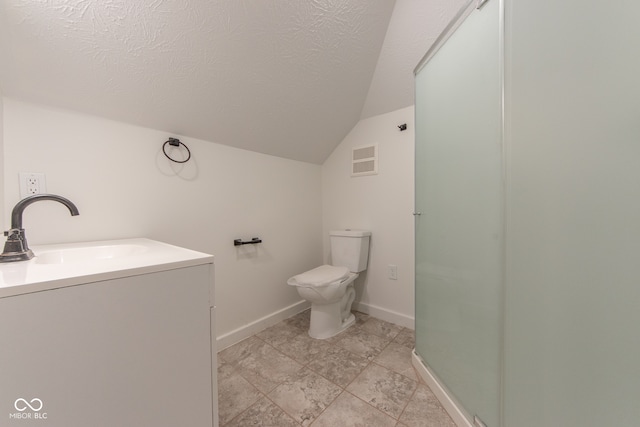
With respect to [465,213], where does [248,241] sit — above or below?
below

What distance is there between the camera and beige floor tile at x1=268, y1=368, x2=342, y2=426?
3.18 ft

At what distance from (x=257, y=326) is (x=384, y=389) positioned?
0.94m

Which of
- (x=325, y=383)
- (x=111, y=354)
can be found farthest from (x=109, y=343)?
(x=325, y=383)

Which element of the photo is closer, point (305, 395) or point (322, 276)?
point (305, 395)

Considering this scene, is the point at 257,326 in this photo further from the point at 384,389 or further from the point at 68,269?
the point at 68,269

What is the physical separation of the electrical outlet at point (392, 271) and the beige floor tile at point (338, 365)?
65 cm

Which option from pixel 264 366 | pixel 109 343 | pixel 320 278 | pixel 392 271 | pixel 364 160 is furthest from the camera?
pixel 364 160

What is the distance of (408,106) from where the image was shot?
1.63 meters

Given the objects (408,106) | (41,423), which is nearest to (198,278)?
(41,423)

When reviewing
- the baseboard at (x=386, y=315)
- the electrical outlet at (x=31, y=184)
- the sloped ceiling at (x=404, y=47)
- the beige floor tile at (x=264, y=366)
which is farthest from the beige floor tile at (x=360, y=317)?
the electrical outlet at (x=31, y=184)

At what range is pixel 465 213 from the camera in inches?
35.3

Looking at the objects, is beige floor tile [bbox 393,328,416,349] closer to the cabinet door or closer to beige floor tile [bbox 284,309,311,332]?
beige floor tile [bbox 284,309,311,332]

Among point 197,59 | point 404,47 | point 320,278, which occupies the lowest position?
point 320,278

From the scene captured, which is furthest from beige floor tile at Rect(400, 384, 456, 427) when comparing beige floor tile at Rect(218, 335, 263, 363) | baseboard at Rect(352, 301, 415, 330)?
beige floor tile at Rect(218, 335, 263, 363)
